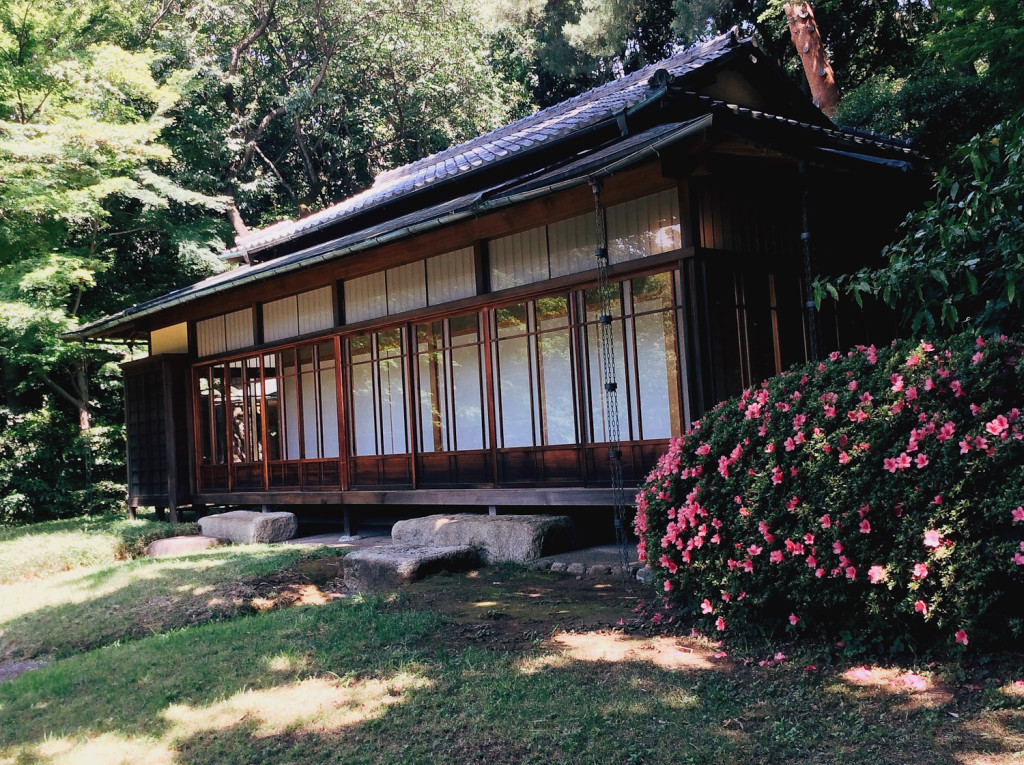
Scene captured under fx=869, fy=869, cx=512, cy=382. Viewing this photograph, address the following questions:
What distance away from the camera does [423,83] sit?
2422 cm

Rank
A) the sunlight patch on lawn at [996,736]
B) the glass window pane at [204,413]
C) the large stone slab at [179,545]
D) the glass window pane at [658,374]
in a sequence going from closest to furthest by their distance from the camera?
the sunlight patch on lawn at [996,736], the glass window pane at [658,374], the large stone slab at [179,545], the glass window pane at [204,413]

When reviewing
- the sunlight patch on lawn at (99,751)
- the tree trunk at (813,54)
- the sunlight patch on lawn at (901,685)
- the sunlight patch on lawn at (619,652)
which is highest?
the tree trunk at (813,54)

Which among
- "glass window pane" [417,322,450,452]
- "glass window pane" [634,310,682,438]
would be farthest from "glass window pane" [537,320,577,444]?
"glass window pane" [417,322,450,452]

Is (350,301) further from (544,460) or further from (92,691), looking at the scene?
(92,691)

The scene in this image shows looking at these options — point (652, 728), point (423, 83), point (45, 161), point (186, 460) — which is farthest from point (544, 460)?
point (423, 83)

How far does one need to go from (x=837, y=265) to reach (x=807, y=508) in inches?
215

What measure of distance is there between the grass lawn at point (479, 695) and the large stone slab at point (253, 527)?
4411 millimetres

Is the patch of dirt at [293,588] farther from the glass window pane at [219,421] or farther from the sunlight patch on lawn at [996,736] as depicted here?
the glass window pane at [219,421]

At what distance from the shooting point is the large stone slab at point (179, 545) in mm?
10719

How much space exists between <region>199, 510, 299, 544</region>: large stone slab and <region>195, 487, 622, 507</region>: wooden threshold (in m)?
0.49

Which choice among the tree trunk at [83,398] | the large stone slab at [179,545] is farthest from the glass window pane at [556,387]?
the tree trunk at [83,398]

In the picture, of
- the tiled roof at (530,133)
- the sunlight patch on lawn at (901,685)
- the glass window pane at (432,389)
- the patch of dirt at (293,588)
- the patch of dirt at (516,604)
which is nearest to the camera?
the sunlight patch on lawn at (901,685)

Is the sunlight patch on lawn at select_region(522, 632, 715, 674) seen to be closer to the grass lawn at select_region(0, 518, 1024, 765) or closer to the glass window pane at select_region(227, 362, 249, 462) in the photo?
the grass lawn at select_region(0, 518, 1024, 765)

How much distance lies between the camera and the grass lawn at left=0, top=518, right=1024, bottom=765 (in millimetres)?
3398
